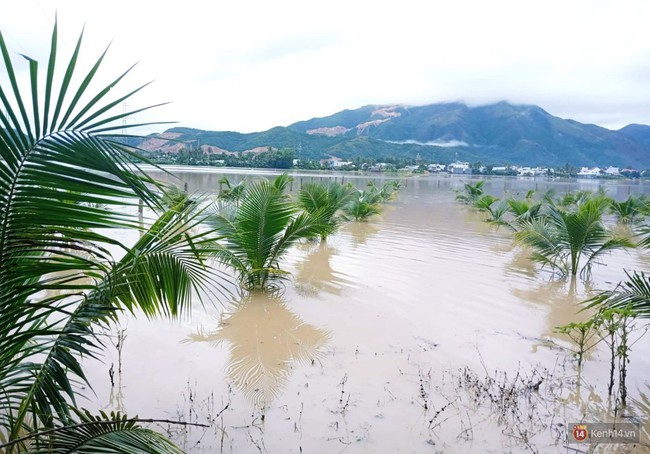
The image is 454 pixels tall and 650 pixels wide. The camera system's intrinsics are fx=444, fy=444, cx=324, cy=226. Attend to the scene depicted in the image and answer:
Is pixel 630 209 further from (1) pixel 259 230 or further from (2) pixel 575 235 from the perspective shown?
(1) pixel 259 230

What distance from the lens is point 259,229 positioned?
21.0 ft

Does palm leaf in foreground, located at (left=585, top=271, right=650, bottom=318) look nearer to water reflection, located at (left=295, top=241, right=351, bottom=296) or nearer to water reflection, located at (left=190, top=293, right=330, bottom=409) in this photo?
water reflection, located at (left=190, top=293, right=330, bottom=409)

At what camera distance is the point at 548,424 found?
357cm

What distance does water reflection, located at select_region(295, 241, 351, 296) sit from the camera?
730 cm

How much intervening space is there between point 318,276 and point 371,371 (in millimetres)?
3837

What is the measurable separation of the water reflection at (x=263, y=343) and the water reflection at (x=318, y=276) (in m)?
0.91

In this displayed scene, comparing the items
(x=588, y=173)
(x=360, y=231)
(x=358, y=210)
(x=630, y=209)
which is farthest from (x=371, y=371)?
(x=588, y=173)

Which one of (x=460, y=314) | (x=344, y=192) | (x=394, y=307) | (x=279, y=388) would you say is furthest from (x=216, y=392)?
(x=344, y=192)

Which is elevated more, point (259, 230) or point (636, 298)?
point (259, 230)

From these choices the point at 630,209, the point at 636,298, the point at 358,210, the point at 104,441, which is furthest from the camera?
the point at 630,209

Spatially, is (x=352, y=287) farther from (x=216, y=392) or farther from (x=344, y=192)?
(x=344, y=192)

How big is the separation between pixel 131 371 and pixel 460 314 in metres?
4.27

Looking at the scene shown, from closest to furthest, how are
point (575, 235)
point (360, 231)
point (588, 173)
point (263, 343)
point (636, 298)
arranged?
1. point (636, 298)
2. point (263, 343)
3. point (575, 235)
4. point (360, 231)
5. point (588, 173)

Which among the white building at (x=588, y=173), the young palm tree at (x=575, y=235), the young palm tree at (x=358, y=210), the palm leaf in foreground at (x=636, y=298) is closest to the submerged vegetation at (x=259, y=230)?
the palm leaf in foreground at (x=636, y=298)
